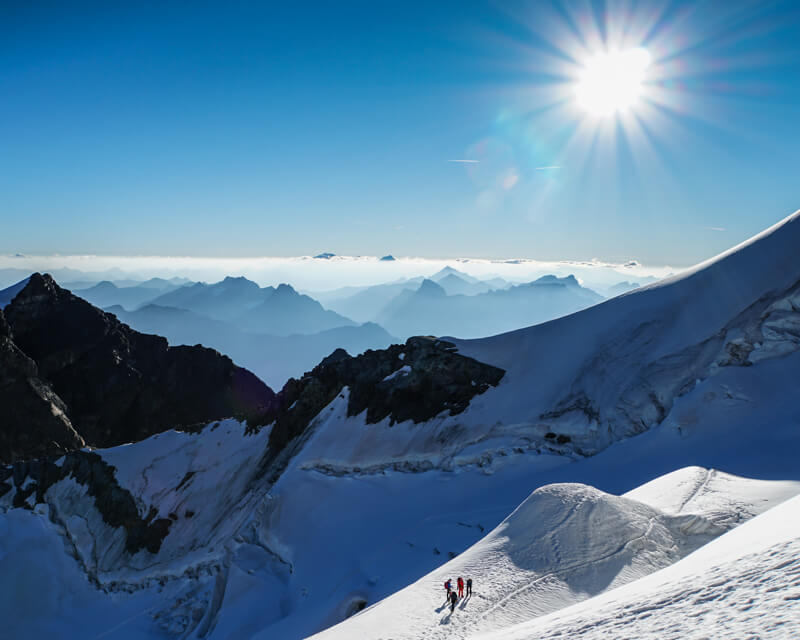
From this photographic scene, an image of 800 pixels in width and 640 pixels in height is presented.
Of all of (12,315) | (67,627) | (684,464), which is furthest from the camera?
(12,315)

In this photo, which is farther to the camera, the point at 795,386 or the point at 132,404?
the point at 132,404

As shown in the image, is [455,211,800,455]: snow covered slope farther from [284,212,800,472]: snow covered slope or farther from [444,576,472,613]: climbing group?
[444,576,472,613]: climbing group

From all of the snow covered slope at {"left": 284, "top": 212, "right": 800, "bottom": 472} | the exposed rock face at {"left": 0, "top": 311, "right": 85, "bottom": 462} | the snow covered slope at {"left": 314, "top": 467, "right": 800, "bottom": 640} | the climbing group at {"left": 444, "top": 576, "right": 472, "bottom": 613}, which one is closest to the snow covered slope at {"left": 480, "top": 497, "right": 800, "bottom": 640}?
the snow covered slope at {"left": 314, "top": 467, "right": 800, "bottom": 640}

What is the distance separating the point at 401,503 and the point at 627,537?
18.7 m

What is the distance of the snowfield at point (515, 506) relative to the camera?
12.6 meters

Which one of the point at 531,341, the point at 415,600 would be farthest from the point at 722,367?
the point at 415,600

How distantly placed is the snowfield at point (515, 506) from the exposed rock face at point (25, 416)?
15.9m

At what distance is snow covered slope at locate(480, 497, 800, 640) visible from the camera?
6.38 meters

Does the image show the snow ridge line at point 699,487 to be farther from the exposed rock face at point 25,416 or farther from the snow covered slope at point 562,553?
the exposed rock face at point 25,416

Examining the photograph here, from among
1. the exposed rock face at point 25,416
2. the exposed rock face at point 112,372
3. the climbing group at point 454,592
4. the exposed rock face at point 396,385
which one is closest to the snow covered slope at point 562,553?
the climbing group at point 454,592

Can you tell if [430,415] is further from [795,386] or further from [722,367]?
[795,386]

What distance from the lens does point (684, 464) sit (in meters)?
22.8

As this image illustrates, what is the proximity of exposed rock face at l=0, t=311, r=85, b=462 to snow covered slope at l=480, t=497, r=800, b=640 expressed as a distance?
76.5m

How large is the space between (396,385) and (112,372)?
66.7m
